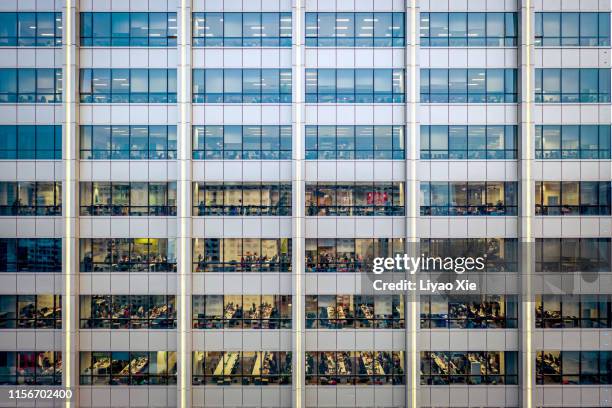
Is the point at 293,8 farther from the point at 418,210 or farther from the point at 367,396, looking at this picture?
the point at 367,396

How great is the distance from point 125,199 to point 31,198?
4238mm

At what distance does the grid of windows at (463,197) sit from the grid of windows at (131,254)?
39.3 ft

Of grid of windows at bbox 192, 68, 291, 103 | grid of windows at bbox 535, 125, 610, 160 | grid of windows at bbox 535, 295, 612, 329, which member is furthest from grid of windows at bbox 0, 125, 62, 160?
grid of windows at bbox 535, 295, 612, 329

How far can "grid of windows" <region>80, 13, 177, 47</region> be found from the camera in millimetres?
18156

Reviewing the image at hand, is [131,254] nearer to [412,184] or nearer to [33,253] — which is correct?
[33,253]

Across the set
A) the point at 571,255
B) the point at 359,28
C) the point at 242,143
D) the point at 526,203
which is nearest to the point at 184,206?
the point at 242,143

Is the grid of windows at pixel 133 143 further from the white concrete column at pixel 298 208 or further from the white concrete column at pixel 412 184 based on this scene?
the white concrete column at pixel 412 184

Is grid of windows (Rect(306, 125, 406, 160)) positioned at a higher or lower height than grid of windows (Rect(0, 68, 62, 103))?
lower

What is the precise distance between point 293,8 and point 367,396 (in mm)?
18041

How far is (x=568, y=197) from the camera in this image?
58.3 ft

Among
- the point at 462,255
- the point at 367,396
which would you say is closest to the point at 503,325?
the point at 462,255

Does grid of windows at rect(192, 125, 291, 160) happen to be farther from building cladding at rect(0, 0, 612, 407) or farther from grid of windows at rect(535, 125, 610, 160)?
grid of windows at rect(535, 125, 610, 160)

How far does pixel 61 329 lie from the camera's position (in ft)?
57.7

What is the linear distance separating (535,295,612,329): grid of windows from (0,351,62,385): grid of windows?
72.9 ft
